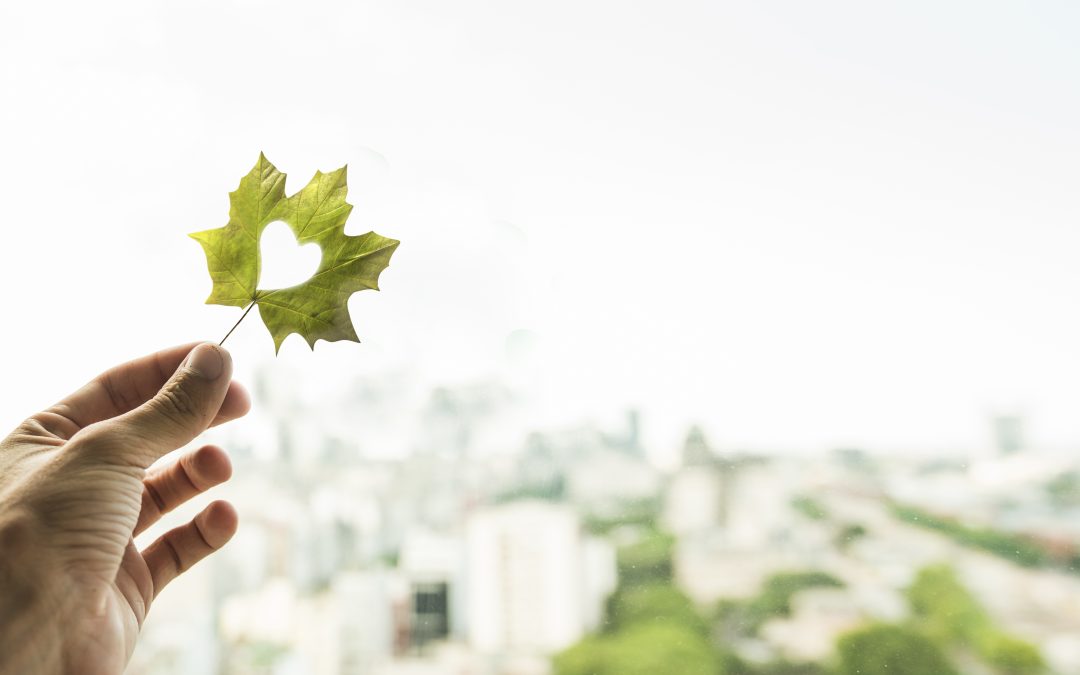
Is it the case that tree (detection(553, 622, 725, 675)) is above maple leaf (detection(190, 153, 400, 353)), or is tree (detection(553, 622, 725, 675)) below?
below

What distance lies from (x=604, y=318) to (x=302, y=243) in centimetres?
51

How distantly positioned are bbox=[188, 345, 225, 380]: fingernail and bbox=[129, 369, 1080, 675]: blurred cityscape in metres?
0.50

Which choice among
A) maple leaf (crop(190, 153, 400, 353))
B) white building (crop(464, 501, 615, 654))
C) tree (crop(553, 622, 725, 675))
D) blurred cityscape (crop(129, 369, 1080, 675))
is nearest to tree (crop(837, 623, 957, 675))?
blurred cityscape (crop(129, 369, 1080, 675))

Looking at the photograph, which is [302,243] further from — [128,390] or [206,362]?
[128,390]

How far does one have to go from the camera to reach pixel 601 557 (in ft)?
3.24

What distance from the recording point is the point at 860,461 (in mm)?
949

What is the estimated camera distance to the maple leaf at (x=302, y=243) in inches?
23.5

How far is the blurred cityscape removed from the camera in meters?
0.91

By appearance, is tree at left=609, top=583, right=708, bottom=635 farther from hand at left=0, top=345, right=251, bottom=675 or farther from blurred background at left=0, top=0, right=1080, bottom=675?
hand at left=0, top=345, right=251, bottom=675

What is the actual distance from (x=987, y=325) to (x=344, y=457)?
896 millimetres

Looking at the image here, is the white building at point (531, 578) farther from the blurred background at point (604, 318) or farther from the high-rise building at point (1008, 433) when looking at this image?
the high-rise building at point (1008, 433)

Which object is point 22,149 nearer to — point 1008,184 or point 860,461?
point 860,461

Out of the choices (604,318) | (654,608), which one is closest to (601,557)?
(654,608)

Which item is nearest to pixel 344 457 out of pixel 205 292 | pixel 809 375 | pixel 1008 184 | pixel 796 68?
pixel 205 292
